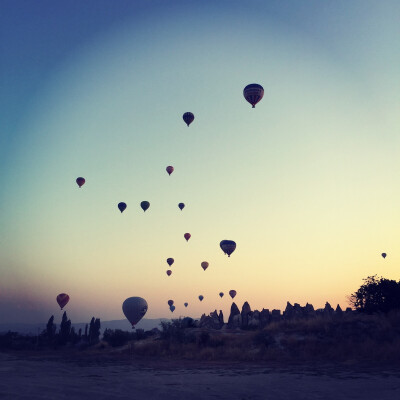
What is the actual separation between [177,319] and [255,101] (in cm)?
2509

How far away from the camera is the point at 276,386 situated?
14.7 meters

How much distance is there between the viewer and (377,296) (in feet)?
129

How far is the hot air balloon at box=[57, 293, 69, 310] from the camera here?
52.4 m

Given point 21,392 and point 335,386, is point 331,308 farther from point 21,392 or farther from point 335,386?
point 21,392

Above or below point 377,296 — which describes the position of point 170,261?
above

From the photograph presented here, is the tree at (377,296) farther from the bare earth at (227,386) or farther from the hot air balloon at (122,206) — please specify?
the hot air balloon at (122,206)

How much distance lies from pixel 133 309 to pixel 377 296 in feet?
83.9

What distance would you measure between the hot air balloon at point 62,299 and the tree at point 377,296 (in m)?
35.9

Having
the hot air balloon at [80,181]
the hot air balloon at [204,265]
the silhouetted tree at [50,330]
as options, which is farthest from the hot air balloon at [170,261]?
the silhouetted tree at [50,330]

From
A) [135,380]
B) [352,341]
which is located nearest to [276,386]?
[135,380]

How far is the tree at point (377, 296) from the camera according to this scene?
125ft

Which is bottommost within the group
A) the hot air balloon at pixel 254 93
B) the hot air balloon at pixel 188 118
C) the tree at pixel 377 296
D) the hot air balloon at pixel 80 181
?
the tree at pixel 377 296

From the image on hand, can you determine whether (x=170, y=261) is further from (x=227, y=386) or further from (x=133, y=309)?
(x=227, y=386)

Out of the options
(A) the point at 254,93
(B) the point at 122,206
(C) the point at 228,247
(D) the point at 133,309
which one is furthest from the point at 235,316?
→ (A) the point at 254,93
